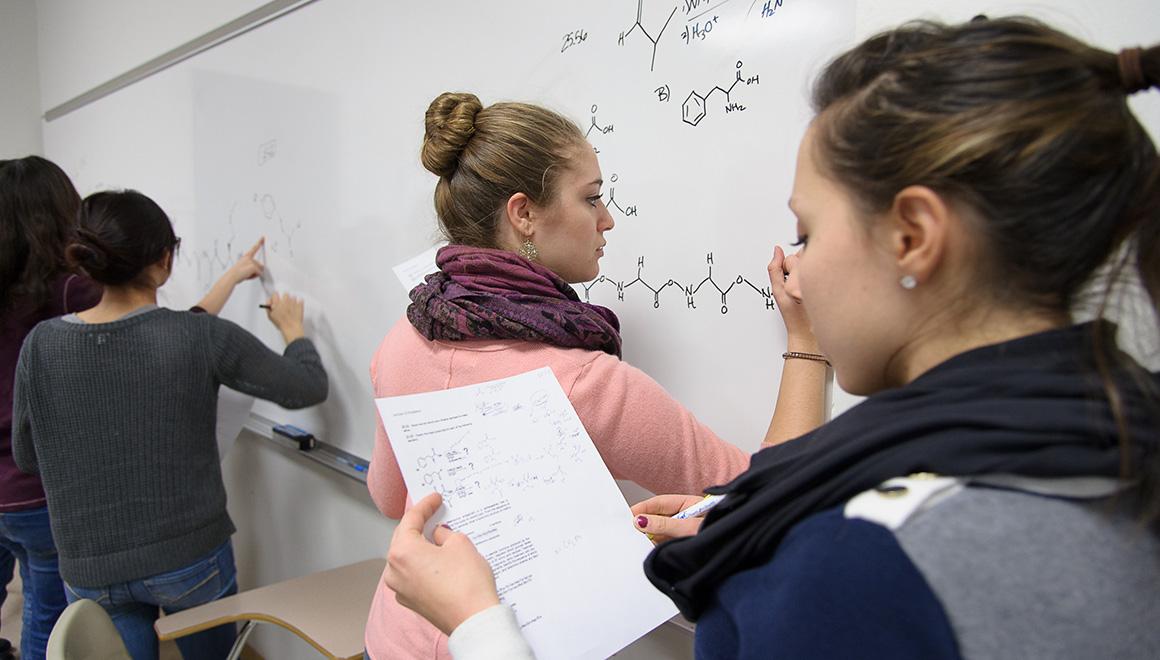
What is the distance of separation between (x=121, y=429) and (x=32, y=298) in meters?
0.53

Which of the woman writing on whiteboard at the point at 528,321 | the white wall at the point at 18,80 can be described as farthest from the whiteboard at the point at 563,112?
the white wall at the point at 18,80

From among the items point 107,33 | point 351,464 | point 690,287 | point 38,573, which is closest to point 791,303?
point 690,287

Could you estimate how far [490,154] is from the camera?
0.96m

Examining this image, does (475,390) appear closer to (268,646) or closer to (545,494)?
Result: (545,494)

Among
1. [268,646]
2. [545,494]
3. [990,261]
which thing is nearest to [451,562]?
[545,494]

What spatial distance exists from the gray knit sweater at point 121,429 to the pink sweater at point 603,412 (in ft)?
2.71

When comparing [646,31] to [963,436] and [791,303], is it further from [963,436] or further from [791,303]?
[963,436]

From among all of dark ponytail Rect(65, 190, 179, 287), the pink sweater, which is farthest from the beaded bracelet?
dark ponytail Rect(65, 190, 179, 287)

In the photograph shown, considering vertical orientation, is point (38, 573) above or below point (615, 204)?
below

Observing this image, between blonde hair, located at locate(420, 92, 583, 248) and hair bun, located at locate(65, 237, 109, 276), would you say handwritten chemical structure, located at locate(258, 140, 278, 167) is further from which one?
blonde hair, located at locate(420, 92, 583, 248)

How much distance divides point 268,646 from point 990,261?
2.47 meters

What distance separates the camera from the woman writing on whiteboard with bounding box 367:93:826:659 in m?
0.85

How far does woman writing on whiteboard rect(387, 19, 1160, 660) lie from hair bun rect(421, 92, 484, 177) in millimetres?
585

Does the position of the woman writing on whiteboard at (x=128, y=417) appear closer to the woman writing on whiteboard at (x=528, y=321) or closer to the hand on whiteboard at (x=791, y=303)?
the woman writing on whiteboard at (x=528, y=321)
